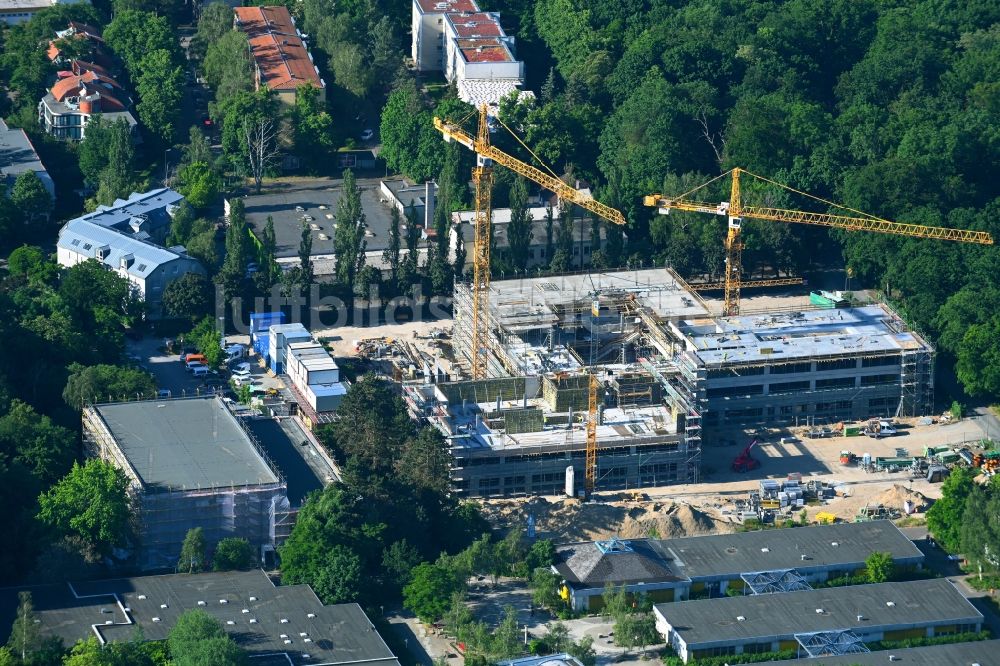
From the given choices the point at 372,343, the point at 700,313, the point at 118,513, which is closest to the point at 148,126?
the point at 372,343

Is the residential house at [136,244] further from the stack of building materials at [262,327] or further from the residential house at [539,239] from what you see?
the residential house at [539,239]

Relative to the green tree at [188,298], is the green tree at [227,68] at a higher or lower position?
higher

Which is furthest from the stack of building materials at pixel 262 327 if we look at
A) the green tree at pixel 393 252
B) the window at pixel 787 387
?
the window at pixel 787 387

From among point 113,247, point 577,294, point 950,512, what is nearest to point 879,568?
point 950,512

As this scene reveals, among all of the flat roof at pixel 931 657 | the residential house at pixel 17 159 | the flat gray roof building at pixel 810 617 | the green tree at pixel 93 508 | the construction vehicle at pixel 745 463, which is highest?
the residential house at pixel 17 159

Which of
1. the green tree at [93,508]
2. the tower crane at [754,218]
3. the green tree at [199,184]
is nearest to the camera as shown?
the green tree at [93,508]

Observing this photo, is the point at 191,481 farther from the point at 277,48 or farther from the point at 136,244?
the point at 277,48
